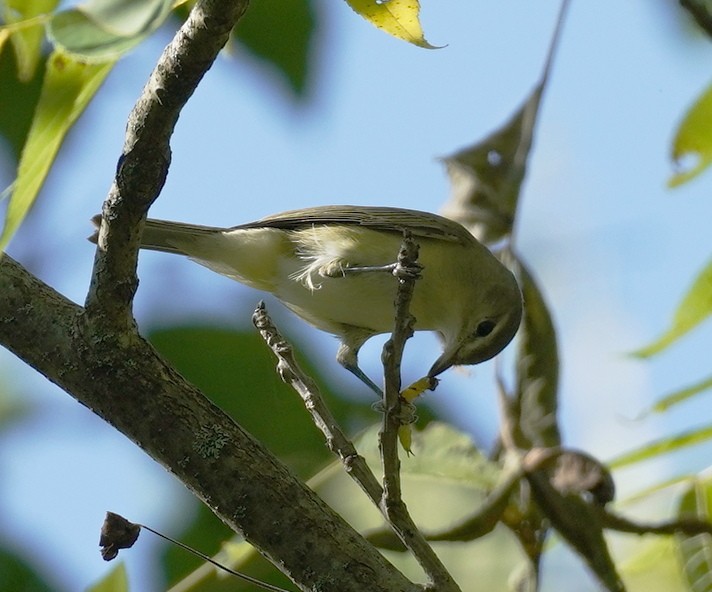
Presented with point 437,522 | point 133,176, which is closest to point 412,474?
point 437,522

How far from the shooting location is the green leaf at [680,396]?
295 cm

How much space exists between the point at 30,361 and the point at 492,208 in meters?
2.36

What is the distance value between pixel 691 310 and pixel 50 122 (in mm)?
2100

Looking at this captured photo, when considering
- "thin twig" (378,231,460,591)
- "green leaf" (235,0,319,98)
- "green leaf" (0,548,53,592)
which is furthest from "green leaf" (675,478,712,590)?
"green leaf" (0,548,53,592)

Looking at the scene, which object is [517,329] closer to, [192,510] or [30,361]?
[192,510]

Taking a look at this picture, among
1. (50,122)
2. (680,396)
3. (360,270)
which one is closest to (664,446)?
(680,396)

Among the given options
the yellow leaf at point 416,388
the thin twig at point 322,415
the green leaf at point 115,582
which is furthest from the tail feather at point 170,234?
the green leaf at point 115,582

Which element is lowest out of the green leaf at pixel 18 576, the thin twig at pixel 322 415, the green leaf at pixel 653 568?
the green leaf at pixel 653 568

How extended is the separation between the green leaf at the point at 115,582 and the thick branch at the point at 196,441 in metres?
0.36

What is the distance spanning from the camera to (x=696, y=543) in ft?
9.44

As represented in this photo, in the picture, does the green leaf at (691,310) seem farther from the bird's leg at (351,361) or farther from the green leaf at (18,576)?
the green leaf at (18,576)

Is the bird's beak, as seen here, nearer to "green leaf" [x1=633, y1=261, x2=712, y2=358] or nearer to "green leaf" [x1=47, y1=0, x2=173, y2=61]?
"green leaf" [x1=633, y1=261, x2=712, y2=358]

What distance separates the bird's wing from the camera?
384 centimetres

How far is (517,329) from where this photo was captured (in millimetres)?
3811
